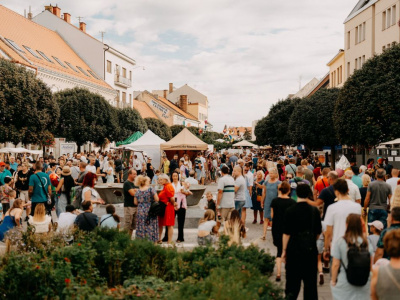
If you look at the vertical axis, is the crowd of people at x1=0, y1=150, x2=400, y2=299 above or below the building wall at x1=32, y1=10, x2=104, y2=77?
below

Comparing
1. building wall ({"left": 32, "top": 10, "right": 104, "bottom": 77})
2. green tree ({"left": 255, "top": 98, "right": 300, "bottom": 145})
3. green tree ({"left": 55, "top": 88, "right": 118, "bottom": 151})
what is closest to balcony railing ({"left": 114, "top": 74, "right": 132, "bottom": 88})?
building wall ({"left": 32, "top": 10, "right": 104, "bottom": 77})

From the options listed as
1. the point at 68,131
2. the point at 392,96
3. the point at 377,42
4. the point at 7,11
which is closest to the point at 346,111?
the point at 392,96

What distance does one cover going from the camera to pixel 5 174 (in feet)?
49.1

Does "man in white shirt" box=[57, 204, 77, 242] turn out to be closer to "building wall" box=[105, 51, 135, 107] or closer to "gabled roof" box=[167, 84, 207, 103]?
"building wall" box=[105, 51, 135, 107]

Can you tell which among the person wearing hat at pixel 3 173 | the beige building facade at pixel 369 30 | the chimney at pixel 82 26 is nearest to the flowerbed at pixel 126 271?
the person wearing hat at pixel 3 173

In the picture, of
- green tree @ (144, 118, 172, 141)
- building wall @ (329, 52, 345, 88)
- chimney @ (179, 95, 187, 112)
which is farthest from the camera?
chimney @ (179, 95, 187, 112)

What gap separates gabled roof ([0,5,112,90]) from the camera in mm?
39781

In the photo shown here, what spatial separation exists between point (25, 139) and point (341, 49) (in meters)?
39.1

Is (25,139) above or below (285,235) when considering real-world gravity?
above

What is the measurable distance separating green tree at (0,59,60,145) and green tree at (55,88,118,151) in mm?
9070

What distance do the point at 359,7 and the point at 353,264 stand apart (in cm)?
4895

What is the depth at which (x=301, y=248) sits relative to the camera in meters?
6.07

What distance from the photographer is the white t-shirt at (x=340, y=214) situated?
20.5ft

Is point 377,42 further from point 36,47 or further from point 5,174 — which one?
point 5,174
